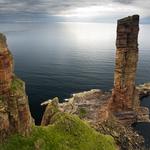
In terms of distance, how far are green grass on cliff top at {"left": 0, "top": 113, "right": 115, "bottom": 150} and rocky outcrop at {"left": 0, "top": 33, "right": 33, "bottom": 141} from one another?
1.53m

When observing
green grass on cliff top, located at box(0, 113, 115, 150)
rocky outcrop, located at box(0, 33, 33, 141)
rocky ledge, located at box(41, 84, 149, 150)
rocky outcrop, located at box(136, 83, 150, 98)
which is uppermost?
rocky outcrop, located at box(0, 33, 33, 141)

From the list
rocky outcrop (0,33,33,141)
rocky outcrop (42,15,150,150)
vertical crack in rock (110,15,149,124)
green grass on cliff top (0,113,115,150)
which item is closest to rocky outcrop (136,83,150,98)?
rocky outcrop (42,15,150,150)

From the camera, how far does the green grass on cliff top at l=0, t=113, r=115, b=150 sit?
42.0m

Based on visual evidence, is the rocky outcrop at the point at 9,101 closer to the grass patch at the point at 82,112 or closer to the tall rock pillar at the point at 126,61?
the grass patch at the point at 82,112

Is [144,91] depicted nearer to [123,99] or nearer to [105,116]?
[123,99]

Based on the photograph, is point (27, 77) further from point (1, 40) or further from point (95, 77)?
point (1, 40)

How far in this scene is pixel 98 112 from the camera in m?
88.1

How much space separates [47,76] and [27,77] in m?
9.94

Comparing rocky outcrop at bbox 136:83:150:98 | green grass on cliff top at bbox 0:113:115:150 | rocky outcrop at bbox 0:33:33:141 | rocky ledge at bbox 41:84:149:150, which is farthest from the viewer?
rocky outcrop at bbox 136:83:150:98

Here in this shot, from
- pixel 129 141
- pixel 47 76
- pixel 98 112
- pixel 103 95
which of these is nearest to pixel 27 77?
pixel 47 76

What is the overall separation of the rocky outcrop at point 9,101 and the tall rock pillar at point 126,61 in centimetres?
4824

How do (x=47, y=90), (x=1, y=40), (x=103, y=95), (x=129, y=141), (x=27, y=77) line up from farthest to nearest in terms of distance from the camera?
(x=27, y=77)
(x=47, y=90)
(x=103, y=95)
(x=129, y=141)
(x=1, y=40)

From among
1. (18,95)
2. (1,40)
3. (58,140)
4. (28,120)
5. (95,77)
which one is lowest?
(95,77)

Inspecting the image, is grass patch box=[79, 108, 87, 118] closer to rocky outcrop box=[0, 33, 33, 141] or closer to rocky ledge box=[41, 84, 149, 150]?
rocky ledge box=[41, 84, 149, 150]
